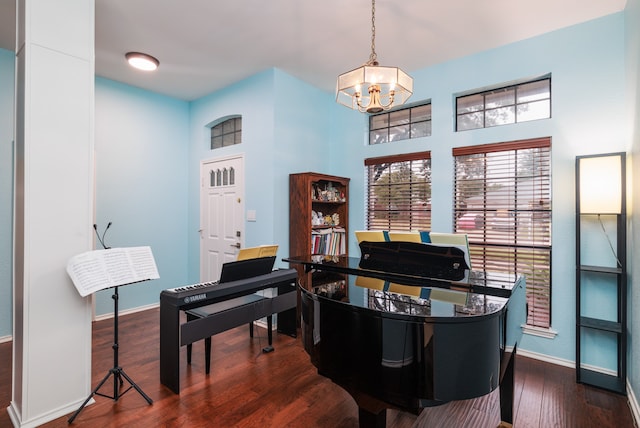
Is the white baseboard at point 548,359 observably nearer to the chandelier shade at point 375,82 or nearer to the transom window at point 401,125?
the transom window at point 401,125

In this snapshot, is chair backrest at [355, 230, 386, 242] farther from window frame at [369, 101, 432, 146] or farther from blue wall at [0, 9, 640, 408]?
window frame at [369, 101, 432, 146]

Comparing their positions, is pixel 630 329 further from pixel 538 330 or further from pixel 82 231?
pixel 82 231

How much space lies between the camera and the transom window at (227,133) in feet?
13.9

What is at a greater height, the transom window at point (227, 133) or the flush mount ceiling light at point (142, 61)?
the flush mount ceiling light at point (142, 61)

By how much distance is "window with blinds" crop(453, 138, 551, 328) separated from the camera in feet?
9.48

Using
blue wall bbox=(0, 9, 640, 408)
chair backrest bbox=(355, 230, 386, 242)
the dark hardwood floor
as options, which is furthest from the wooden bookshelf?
the dark hardwood floor

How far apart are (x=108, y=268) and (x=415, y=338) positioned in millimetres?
1921

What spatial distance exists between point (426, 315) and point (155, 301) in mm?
4078

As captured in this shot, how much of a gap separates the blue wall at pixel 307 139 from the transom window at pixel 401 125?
159 mm

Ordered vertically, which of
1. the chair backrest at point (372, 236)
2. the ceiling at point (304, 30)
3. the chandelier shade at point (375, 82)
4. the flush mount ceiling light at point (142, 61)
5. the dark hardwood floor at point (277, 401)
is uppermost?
the ceiling at point (304, 30)

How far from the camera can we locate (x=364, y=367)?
1.41 metres

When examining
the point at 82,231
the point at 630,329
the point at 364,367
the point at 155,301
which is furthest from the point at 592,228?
the point at 155,301

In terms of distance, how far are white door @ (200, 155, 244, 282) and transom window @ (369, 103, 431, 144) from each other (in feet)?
5.80

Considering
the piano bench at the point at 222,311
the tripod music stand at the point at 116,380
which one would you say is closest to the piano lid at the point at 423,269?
the piano bench at the point at 222,311
